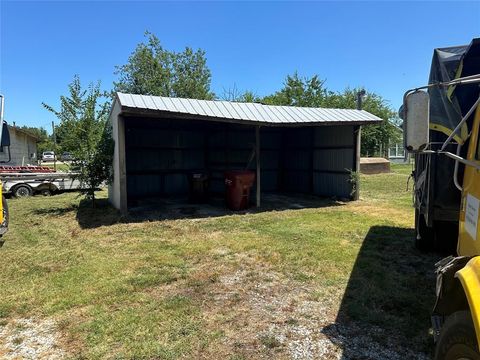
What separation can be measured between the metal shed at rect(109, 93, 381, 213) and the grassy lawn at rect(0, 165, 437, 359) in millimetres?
3645

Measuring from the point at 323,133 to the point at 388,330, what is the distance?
33.3ft

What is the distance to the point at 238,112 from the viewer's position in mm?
10328

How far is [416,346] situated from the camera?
10.3ft

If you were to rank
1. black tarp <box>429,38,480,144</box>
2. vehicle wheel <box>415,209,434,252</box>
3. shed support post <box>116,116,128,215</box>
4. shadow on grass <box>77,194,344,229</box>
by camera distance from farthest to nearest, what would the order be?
shadow on grass <box>77,194,344,229</box>
shed support post <box>116,116,128,215</box>
vehicle wheel <box>415,209,434,252</box>
black tarp <box>429,38,480,144</box>

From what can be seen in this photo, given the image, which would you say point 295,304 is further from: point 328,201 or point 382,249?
point 328,201

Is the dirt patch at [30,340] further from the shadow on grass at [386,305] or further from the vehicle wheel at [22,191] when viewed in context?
the vehicle wheel at [22,191]

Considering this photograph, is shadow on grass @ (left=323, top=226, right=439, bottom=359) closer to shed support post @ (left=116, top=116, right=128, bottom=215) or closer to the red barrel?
the red barrel

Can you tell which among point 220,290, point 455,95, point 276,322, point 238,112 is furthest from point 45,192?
point 455,95

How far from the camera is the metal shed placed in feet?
35.2

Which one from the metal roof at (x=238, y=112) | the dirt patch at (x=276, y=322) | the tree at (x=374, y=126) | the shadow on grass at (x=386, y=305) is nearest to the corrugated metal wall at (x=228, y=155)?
the metal roof at (x=238, y=112)

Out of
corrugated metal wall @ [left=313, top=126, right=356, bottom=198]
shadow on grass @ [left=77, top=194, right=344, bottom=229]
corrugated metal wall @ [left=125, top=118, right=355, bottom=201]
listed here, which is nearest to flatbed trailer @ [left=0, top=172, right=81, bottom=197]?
corrugated metal wall @ [left=125, top=118, right=355, bottom=201]

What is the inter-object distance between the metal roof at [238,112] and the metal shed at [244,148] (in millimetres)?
32

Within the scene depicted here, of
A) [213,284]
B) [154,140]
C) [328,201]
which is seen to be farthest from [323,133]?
[213,284]

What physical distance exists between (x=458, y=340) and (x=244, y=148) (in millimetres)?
12742
